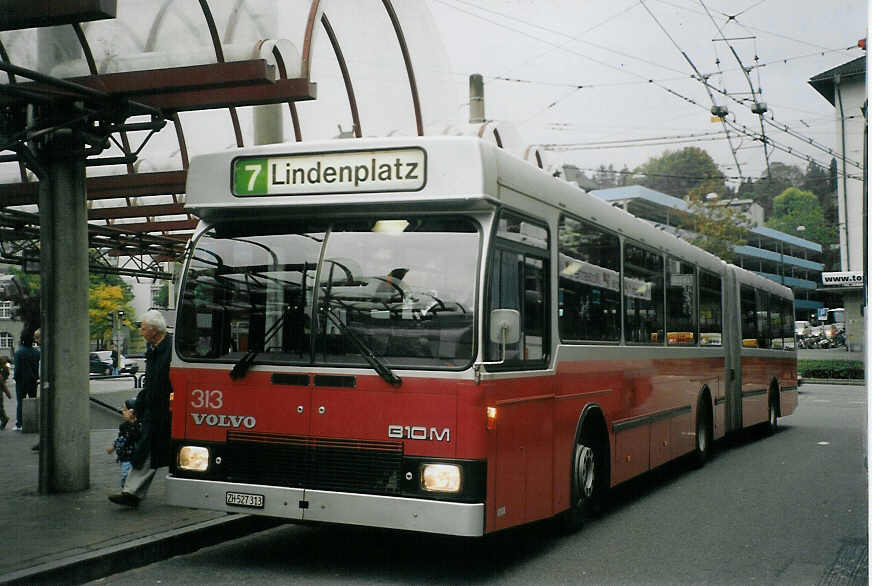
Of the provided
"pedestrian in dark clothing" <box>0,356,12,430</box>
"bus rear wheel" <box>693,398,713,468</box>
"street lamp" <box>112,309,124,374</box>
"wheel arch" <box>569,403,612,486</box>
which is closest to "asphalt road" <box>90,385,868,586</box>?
"wheel arch" <box>569,403,612,486</box>

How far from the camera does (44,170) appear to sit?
10016mm

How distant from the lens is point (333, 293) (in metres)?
6.91

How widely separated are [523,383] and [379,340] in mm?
1142

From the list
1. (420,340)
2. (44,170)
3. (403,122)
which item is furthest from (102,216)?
(420,340)

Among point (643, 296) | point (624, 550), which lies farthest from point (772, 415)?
point (624, 550)

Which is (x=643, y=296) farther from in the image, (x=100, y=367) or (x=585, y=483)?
(x=100, y=367)

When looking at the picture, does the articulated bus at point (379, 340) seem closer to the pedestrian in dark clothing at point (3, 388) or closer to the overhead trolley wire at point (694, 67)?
the overhead trolley wire at point (694, 67)

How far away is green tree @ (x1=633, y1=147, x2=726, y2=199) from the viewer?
40.8 m

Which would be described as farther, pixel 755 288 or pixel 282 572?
pixel 755 288

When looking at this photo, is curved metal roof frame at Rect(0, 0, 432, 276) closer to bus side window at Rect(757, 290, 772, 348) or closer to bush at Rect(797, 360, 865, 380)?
bus side window at Rect(757, 290, 772, 348)

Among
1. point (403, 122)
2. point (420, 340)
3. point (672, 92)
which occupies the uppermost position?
point (672, 92)

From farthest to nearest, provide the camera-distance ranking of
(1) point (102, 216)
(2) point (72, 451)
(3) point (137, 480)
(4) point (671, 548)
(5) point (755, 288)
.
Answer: (1) point (102, 216)
(5) point (755, 288)
(2) point (72, 451)
(3) point (137, 480)
(4) point (671, 548)

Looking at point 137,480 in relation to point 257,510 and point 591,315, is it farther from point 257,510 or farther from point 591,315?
point 591,315

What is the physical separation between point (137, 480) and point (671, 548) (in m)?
4.61
